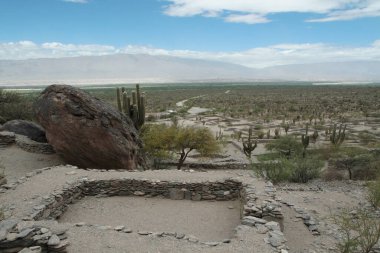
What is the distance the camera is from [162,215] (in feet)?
39.6

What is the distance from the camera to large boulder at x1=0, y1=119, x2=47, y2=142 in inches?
917

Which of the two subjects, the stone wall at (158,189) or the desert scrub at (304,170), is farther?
the desert scrub at (304,170)

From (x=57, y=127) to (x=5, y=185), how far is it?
5.71 metres

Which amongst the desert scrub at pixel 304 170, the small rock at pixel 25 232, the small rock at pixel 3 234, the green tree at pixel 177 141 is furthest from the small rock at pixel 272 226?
the green tree at pixel 177 141

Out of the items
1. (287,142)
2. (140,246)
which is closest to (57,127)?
(140,246)

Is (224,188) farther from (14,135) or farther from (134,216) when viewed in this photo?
(14,135)

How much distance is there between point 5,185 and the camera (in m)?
12.9

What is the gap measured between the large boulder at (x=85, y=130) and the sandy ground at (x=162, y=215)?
14.9 ft

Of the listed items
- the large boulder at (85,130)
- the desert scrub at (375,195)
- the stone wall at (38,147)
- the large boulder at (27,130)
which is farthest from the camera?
the large boulder at (27,130)

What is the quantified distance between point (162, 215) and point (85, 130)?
7527mm

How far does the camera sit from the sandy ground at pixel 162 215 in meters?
11.1

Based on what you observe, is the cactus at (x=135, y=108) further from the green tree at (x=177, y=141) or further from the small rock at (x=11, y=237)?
the small rock at (x=11, y=237)

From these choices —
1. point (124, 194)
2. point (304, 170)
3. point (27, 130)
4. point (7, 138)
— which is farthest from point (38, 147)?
point (304, 170)

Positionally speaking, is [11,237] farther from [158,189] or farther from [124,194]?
[158,189]
